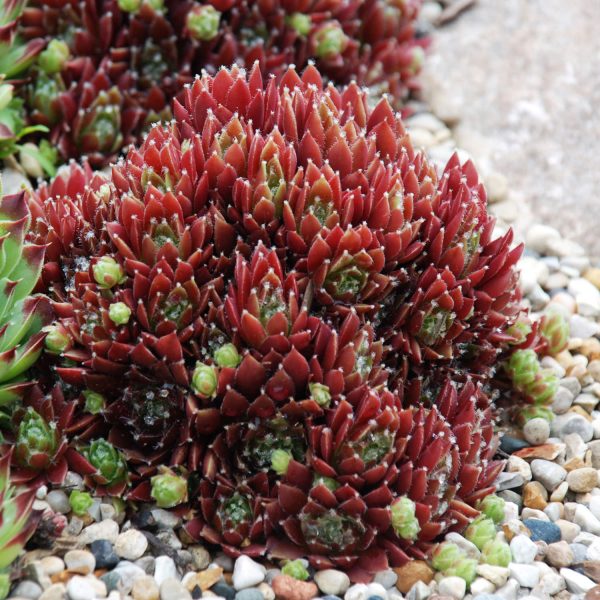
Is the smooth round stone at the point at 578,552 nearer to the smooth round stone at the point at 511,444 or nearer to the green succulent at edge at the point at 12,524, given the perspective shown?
the smooth round stone at the point at 511,444

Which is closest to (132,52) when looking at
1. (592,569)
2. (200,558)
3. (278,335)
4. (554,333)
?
(278,335)

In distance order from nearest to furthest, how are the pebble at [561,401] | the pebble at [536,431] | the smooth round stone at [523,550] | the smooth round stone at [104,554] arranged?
the smooth round stone at [104,554] < the smooth round stone at [523,550] < the pebble at [536,431] < the pebble at [561,401]

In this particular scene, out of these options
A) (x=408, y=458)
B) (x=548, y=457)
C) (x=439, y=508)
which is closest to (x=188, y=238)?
(x=408, y=458)

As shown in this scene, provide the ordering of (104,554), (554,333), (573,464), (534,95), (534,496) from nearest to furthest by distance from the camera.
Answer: (104,554) < (534,496) < (573,464) < (554,333) < (534,95)

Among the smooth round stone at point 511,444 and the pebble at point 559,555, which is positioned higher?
the pebble at point 559,555

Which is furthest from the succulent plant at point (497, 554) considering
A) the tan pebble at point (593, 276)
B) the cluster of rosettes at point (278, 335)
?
the tan pebble at point (593, 276)

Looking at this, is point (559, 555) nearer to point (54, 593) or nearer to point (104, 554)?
point (104, 554)

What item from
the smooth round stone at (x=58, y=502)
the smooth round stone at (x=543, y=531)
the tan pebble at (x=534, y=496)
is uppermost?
the smooth round stone at (x=543, y=531)
